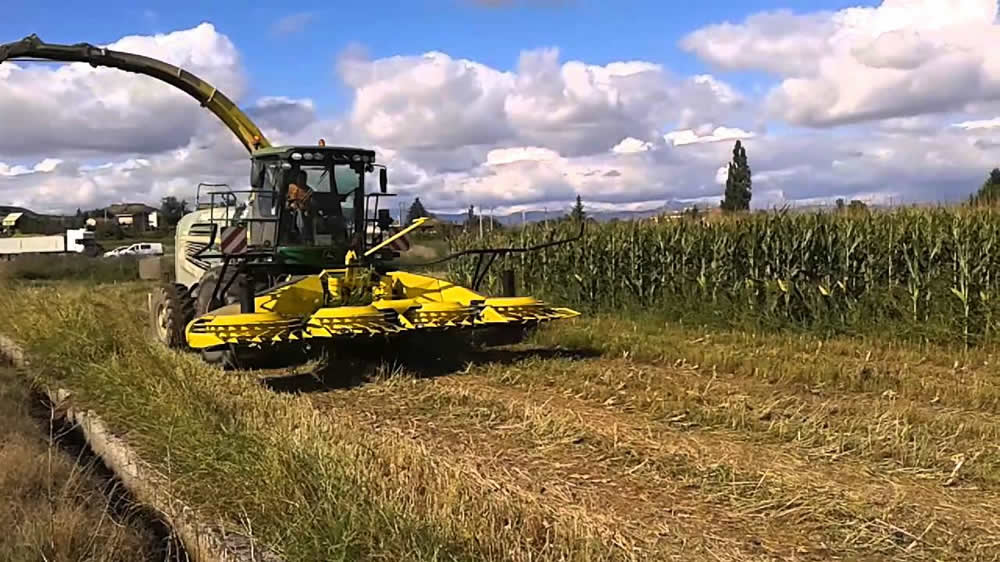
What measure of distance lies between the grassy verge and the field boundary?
5.8 inches

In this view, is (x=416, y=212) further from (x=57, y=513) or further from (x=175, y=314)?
(x=57, y=513)

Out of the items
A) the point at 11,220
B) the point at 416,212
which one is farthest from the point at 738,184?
the point at 11,220

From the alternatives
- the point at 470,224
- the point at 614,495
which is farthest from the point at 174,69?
the point at 614,495

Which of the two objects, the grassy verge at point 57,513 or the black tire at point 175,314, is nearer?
the grassy verge at point 57,513

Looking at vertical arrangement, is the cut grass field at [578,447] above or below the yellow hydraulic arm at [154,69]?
below

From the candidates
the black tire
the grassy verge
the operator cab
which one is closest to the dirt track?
the grassy verge

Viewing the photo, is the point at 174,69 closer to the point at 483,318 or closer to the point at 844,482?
the point at 483,318

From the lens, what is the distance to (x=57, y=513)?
17.2ft

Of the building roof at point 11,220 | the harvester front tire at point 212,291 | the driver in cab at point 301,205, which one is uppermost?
the driver in cab at point 301,205

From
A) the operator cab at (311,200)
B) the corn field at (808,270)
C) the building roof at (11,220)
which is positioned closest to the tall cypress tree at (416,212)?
the operator cab at (311,200)

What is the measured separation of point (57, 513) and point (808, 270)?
10870 mm

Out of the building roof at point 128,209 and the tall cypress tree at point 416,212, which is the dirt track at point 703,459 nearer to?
the tall cypress tree at point 416,212

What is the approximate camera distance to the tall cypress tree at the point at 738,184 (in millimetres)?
16527

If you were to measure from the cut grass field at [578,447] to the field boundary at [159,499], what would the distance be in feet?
0.30
